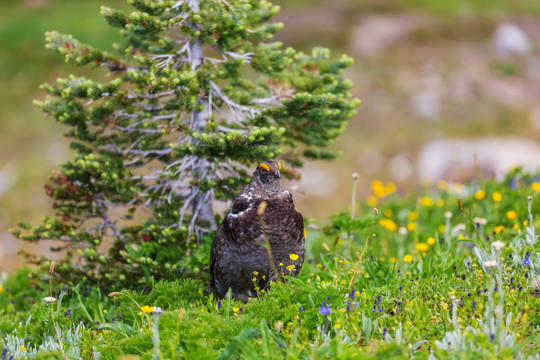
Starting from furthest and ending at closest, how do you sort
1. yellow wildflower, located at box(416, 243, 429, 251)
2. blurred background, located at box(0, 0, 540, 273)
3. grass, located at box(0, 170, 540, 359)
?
blurred background, located at box(0, 0, 540, 273)
yellow wildflower, located at box(416, 243, 429, 251)
grass, located at box(0, 170, 540, 359)

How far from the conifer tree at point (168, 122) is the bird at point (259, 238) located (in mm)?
525

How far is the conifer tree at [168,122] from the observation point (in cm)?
546

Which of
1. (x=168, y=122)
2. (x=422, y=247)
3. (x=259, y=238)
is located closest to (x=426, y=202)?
(x=422, y=247)

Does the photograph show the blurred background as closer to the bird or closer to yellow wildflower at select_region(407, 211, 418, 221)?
yellow wildflower at select_region(407, 211, 418, 221)

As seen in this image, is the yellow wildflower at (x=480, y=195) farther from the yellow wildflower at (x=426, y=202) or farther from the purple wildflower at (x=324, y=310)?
the purple wildflower at (x=324, y=310)

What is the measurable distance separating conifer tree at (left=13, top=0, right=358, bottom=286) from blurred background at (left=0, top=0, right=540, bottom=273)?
516 cm

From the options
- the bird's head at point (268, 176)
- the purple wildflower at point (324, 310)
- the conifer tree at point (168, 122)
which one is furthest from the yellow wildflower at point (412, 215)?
the purple wildflower at point (324, 310)

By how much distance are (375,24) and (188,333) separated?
16.8 m

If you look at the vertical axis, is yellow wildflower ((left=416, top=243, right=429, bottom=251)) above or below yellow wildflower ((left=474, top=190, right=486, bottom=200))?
below

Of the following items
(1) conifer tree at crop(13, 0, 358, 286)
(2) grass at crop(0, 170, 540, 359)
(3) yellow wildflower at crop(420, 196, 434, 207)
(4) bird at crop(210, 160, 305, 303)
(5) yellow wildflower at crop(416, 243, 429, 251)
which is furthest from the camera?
(3) yellow wildflower at crop(420, 196, 434, 207)

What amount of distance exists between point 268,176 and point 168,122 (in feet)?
6.61

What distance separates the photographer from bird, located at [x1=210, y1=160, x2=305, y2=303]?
4.82 metres

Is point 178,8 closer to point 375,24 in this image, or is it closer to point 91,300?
point 91,300

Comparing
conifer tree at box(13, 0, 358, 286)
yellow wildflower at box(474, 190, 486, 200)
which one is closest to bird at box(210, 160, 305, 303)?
conifer tree at box(13, 0, 358, 286)
